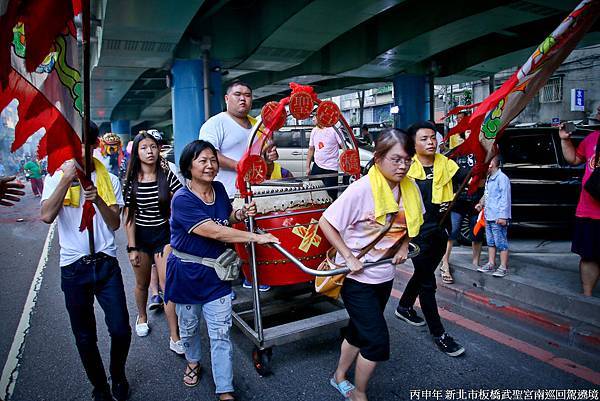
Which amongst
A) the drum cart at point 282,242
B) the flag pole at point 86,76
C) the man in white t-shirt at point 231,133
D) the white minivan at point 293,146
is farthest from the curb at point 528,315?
the white minivan at point 293,146

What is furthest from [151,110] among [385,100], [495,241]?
[495,241]

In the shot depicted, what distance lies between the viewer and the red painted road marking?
3.20 m

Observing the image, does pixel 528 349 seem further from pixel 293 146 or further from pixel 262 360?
pixel 293 146

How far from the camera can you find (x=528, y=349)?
11.7 ft

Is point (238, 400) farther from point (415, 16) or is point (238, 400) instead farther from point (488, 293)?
point (415, 16)

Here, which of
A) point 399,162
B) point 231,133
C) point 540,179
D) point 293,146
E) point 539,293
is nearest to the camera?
point 399,162

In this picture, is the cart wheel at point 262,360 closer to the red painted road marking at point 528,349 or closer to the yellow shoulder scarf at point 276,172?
the yellow shoulder scarf at point 276,172

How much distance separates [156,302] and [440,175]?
3.25 m

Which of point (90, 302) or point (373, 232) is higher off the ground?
point (373, 232)

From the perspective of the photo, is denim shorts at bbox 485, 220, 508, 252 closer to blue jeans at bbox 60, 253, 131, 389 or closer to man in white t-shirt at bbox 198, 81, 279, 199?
man in white t-shirt at bbox 198, 81, 279, 199

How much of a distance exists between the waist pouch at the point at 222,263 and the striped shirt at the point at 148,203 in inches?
38.8

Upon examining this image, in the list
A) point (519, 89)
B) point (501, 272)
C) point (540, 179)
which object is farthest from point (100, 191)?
point (540, 179)

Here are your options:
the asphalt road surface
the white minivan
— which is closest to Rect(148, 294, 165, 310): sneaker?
the asphalt road surface

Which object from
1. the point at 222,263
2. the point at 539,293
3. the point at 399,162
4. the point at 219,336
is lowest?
the point at 539,293
